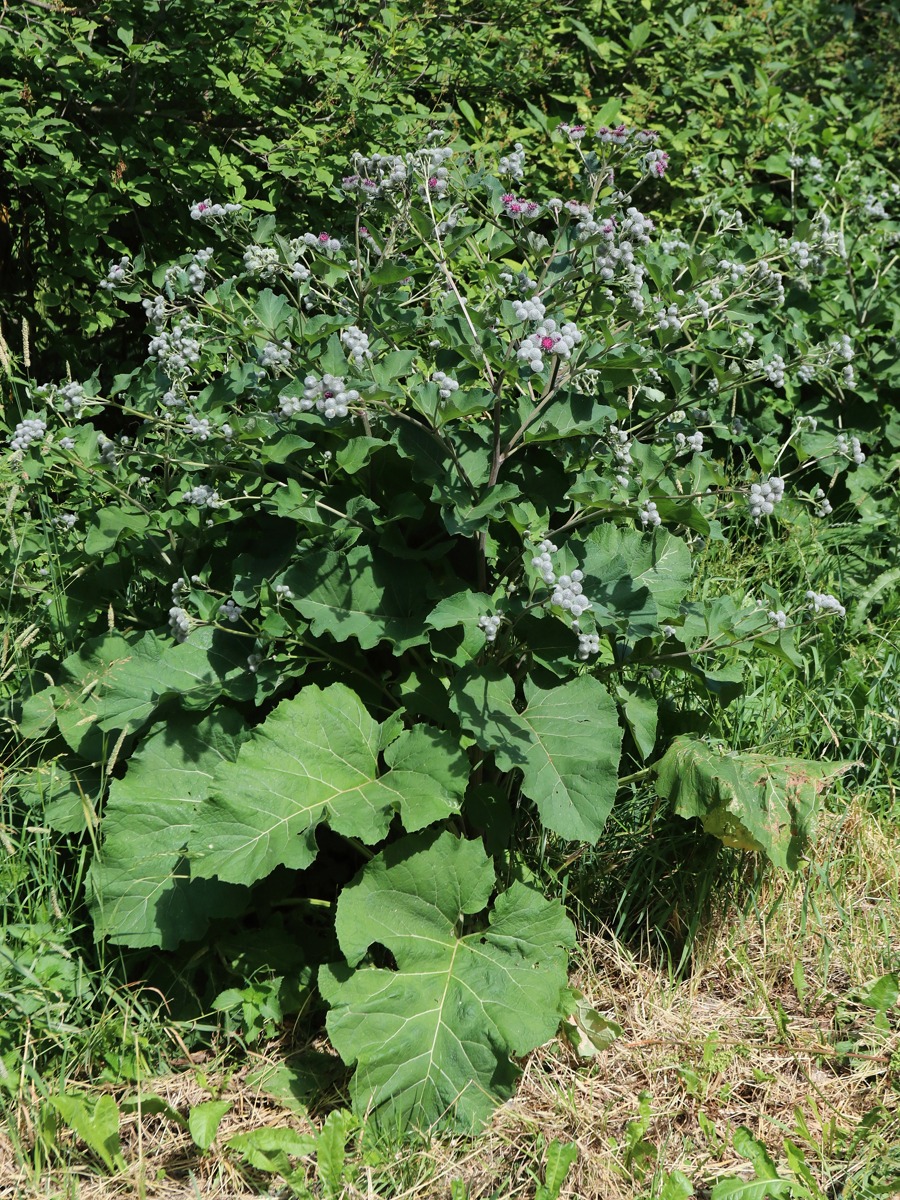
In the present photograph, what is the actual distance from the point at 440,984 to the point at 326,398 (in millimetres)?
1302

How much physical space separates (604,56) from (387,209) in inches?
110

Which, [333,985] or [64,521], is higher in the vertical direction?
[64,521]

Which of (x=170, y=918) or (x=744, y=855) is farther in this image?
(x=744, y=855)

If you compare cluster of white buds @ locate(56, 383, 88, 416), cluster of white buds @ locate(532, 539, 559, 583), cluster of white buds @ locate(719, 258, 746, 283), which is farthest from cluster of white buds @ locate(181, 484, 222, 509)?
cluster of white buds @ locate(719, 258, 746, 283)

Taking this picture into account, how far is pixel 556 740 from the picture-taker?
2.69 meters

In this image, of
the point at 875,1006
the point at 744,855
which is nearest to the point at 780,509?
the point at 744,855

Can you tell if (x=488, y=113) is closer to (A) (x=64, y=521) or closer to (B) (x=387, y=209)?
(B) (x=387, y=209)

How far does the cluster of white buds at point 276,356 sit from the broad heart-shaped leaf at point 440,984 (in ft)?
3.77

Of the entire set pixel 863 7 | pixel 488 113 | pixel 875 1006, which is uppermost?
pixel 863 7

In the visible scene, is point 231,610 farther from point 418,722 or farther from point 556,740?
point 556,740

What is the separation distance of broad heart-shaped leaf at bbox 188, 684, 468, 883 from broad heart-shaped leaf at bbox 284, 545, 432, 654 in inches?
6.8

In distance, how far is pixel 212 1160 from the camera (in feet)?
8.33

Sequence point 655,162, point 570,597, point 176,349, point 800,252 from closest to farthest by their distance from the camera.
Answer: point 570,597, point 655,162, point 800,252, point 176,349

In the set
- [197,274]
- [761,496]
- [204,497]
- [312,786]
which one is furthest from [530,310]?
[312,786]
